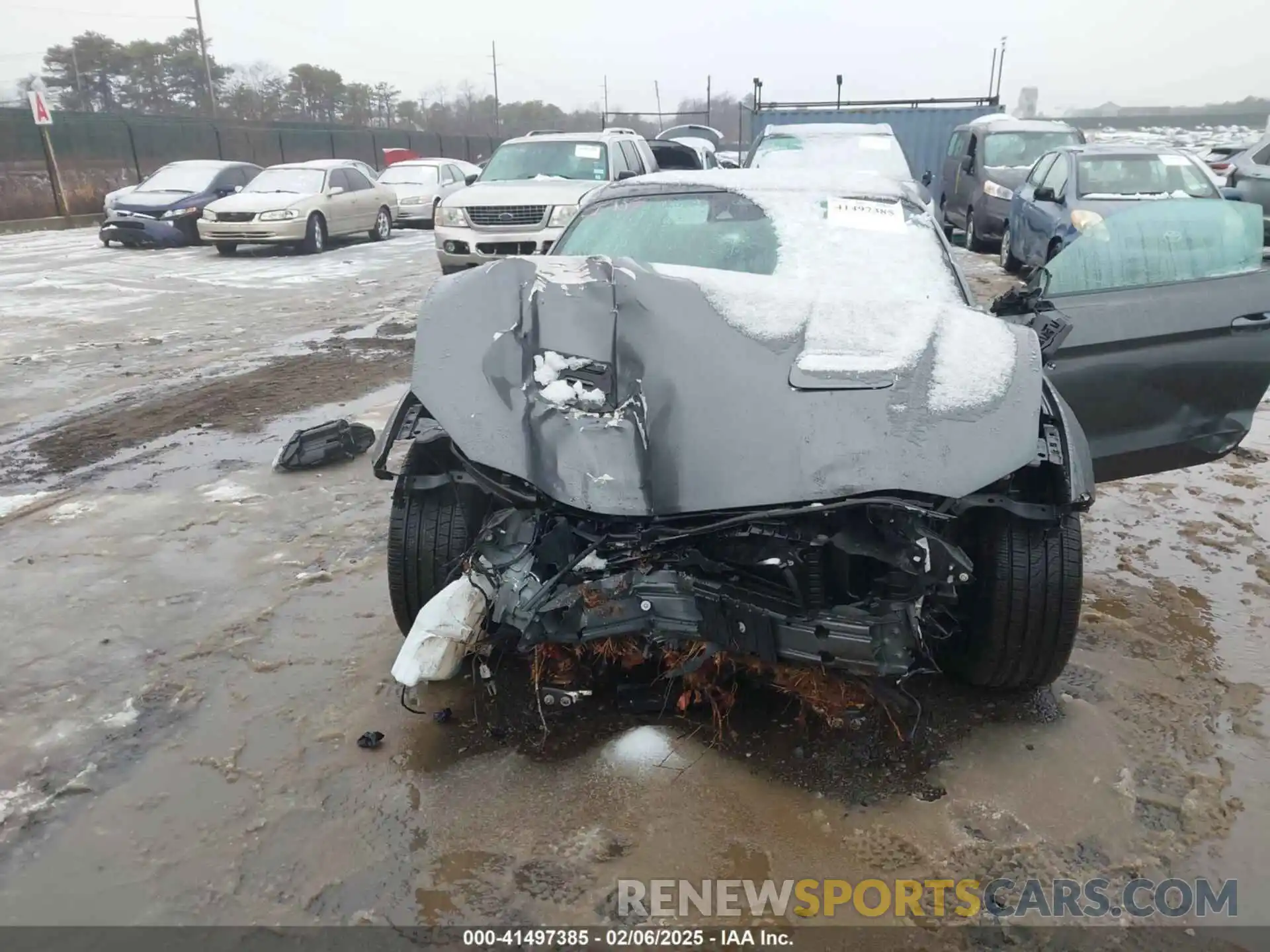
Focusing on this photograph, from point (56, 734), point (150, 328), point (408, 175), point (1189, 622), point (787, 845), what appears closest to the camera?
point (787, 845)

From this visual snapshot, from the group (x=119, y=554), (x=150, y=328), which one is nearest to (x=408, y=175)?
(x=150, y=328)

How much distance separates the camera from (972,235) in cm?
1345

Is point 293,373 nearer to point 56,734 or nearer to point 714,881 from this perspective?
point 56,734

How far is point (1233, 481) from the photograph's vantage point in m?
4.96

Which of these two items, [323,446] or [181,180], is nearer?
[323,446]

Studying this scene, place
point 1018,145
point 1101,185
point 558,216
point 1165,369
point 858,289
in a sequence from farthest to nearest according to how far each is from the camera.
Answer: point 1018,145, point 558,216, point 1101,185, point 1165,369, point 858,289

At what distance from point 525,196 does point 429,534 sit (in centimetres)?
827

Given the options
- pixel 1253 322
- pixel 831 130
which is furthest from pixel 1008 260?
pixel 1253 322

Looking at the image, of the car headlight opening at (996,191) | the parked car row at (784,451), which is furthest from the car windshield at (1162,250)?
the car headlight opening at (996,191)

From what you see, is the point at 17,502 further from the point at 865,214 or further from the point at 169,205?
the point at 169,205

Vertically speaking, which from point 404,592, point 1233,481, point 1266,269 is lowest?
point 1233,481

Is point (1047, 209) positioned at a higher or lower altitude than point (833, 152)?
lower

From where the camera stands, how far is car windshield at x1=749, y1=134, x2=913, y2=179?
1030 centimetres

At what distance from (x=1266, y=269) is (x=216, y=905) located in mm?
4283
